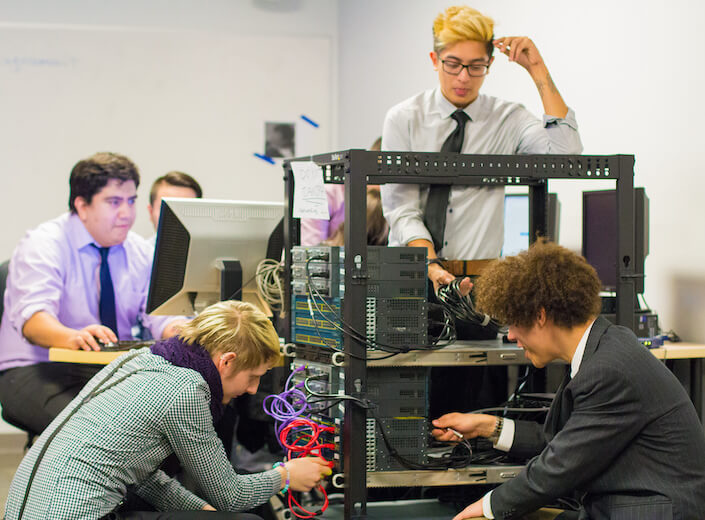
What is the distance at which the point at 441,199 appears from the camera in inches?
89.0

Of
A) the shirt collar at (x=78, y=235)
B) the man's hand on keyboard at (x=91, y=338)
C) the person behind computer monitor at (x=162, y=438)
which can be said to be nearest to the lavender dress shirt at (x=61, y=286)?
the shirt collar at (x=78, y=235)

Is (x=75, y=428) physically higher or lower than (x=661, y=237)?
lower

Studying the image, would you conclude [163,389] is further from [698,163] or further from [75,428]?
[698,163]

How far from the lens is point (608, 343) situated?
154 cm

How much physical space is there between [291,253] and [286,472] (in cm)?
65

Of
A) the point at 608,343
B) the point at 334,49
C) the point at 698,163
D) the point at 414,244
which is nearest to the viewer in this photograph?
the point at 608,343

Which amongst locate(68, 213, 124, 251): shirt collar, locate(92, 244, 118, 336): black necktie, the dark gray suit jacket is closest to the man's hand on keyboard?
locate(92, 244, 118, 336): black necktie

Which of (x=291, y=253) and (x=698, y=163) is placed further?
(x=698, y=163)

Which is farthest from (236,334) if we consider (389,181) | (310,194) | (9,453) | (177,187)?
(9,453)

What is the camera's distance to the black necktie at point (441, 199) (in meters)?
2.25

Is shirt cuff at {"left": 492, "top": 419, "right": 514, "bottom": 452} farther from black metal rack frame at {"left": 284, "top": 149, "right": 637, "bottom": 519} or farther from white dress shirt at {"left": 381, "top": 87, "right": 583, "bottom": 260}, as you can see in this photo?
white dress shirt at {"left": 381, "top": 87, "right": 583, "bottom": 260}

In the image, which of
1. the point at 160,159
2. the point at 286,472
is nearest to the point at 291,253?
the point at 286,472

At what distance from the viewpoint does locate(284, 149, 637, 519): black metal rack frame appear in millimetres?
1804

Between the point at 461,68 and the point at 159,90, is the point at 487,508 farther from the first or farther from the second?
the point at 159,90
